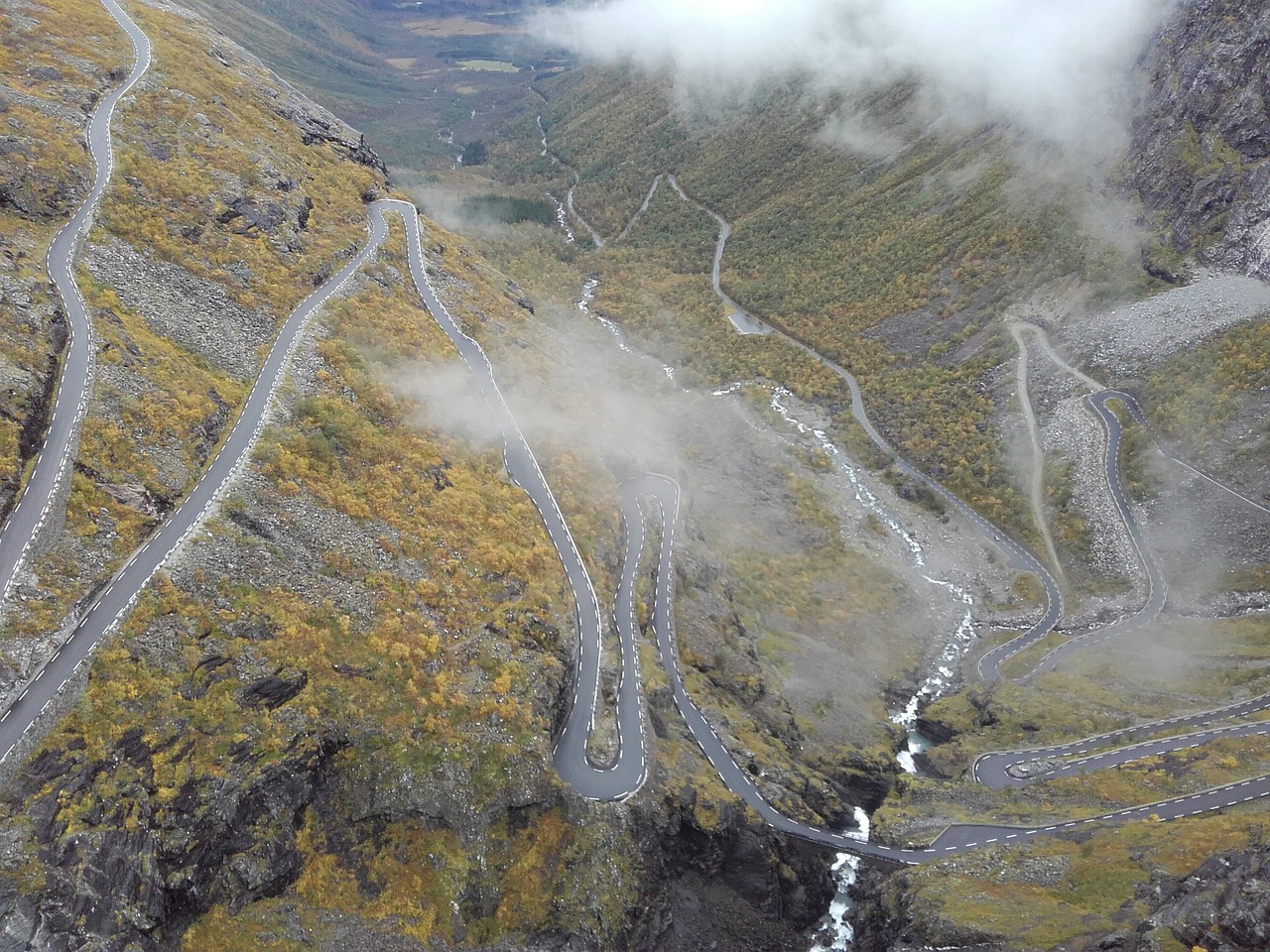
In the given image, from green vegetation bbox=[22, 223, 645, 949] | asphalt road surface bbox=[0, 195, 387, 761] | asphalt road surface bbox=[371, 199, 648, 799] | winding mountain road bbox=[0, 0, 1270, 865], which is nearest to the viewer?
asphalt road surface bbox=[0, 195, 387, 761]

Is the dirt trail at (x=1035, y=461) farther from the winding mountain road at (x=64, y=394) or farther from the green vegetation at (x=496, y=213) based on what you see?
the green vegetation at (x=496, y=213)

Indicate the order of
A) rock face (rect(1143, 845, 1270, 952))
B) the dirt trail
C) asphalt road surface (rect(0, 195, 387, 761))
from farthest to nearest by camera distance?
the dirt trail → rock face (rect(1143, 845, 1270, 952)) → asphalt road surface (rect(0, 195, 387, 761))

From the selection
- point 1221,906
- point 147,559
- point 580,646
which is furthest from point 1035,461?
point 147,559

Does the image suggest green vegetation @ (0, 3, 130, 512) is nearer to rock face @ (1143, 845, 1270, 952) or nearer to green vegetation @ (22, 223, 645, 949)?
green vegetation @ (22, 223, 645, 949)

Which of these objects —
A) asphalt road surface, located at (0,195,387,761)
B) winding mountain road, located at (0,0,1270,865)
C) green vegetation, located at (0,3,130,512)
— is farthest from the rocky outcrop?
green vegetation, located at (0,3,130,512)

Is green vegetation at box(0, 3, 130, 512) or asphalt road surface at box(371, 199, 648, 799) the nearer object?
green vegetation at box(0, 3, 130, 512)

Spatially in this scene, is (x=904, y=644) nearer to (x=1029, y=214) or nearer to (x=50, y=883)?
(x=50, y=883)
